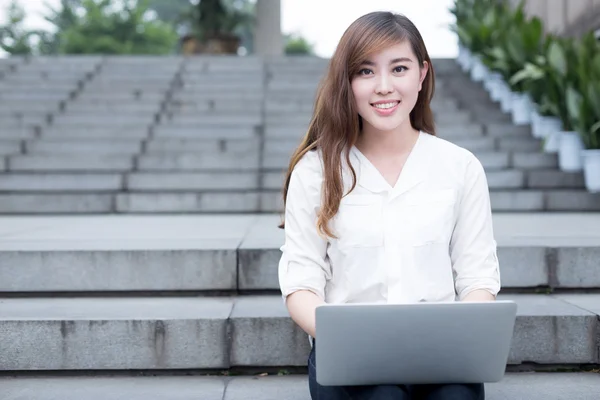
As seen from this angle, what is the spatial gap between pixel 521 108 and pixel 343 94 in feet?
16.0

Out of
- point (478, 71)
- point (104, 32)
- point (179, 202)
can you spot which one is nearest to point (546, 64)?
point (478, 71)

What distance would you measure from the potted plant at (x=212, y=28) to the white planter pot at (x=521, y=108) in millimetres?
7761

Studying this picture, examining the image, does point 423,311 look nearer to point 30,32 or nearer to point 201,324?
point 201,324

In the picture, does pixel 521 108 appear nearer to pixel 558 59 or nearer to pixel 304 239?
pixel 558 59

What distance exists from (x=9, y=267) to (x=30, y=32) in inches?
1046

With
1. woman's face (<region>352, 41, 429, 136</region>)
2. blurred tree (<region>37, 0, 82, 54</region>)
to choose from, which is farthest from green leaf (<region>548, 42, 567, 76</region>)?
blurred tree (<region>37, 0, 82, 54</region>)

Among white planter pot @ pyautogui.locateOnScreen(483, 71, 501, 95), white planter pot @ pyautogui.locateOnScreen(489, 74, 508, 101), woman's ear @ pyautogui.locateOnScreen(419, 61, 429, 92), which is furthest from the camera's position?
white planter pot @ pyautogui.locateOnScreen(483, 71, 501, 95)

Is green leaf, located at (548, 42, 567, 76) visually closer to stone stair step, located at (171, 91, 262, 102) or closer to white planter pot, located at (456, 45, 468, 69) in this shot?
stone stair step, located at (171, 91, 262, 102)

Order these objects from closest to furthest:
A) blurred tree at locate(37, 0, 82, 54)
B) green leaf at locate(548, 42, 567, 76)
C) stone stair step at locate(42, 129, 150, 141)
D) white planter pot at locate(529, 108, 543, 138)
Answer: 1. green leaf at locate(548, 42, 567, 76)
2. white planter pot at locate(529, 108, 543, 138)
3. stone stair step at locate(42, 129, 150, 141)
4. blurred tree at locate(37, 0, 82, 54)

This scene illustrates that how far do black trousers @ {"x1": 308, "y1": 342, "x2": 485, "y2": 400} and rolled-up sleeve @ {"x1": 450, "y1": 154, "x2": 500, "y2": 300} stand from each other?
27cm

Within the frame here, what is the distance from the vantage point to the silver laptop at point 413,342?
1426 mm

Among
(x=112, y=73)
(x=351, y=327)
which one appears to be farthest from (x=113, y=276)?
(x=112, y=73)

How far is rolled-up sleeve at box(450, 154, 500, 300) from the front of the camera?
5.60ft

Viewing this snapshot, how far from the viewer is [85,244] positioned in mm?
2941
